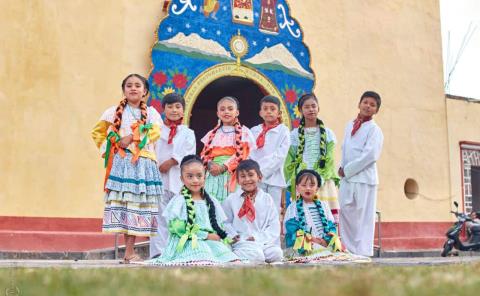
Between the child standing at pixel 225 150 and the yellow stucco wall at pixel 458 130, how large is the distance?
673 cm

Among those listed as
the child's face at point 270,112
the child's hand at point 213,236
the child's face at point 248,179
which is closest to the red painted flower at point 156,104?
the child's face at point 270,112

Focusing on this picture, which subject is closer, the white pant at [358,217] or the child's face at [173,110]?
the child's face at [173,110]

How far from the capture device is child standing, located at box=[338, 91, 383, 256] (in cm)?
673

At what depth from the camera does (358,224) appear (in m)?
6.82

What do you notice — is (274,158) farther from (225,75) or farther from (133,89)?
(225,75)

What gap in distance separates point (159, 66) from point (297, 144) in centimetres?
255

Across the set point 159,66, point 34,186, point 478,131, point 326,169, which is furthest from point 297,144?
point 478,131

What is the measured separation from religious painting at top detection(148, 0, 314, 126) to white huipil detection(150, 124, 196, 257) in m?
2.13

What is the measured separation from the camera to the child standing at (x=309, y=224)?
18.7 feet

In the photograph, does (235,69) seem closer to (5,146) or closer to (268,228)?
(5,146)

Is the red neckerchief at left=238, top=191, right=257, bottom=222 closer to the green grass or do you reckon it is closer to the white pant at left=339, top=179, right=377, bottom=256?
the white pant at left=339, top=179, right=377, bottom=256

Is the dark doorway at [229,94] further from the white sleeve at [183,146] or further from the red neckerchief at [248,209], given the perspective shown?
the red neckerchief at [248,209]

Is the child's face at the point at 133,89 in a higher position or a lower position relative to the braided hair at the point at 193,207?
higher

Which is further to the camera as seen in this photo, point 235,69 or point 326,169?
point 235,69
